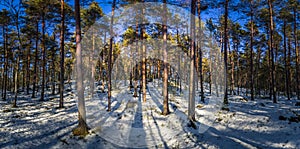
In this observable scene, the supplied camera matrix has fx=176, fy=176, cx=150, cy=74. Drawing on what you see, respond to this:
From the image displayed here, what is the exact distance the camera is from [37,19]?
1983cm

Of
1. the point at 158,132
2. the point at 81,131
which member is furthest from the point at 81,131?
the point at 158,132

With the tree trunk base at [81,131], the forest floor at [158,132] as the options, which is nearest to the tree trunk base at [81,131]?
the tree trunk base at [81,131]

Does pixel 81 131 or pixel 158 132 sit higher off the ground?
pixel 81 131

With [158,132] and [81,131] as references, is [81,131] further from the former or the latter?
[158,132]

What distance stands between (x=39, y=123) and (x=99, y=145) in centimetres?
534

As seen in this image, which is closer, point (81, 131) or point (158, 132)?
point (81, 131)

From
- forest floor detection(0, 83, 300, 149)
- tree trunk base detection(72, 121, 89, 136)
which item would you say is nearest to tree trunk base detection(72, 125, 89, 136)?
tree trunk base detection(72, 121, 89, 136)

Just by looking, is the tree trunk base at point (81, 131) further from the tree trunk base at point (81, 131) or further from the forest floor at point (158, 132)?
the forest floor at point (158, 132)

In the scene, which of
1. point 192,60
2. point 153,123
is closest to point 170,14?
point 192,60

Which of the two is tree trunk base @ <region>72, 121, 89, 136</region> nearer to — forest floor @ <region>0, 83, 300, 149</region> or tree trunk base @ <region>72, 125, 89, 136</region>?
tree trunk base @ <region>72, 125, 89, 136</region>

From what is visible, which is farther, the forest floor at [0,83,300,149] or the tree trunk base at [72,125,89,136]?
the tree trunk base at [72,125,89,136]

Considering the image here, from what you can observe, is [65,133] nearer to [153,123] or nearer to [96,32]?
[153,123]

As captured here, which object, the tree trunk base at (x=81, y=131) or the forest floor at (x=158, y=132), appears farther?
the tree trunk base at (x=81, y=131)

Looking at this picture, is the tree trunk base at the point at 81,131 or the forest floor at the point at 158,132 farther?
the tree trunk base at the point at 81,131
